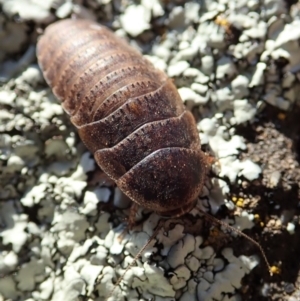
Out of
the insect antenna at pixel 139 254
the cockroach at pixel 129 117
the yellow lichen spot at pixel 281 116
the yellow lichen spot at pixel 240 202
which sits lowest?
the insect antenna at pixel 139 254

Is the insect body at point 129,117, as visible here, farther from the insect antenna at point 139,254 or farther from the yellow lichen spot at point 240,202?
the yellow lichen spot at point 240,202

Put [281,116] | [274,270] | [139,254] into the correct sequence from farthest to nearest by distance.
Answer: [281,116] → [274,270] → [139,254]

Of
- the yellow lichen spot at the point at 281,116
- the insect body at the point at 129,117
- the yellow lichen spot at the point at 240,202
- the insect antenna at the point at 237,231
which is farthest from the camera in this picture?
the yellow lichen spot at the point at 281,116

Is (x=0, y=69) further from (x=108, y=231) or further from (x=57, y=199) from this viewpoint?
(x=108, y=231)

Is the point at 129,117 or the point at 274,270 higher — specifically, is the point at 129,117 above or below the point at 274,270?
above

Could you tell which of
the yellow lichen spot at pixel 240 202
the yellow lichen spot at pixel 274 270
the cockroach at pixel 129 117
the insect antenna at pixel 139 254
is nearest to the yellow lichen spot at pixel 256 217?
the yellow lichen spot at pixel 240 202

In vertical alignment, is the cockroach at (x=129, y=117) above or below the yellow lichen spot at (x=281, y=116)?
above

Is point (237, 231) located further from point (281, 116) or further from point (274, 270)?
point (281, 116)

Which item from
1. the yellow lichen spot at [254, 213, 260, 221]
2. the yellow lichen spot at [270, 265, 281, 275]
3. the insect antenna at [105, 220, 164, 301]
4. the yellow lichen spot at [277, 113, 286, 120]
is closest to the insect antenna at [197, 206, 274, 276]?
the yellow lichen spot at [270, 265, 281, 275]

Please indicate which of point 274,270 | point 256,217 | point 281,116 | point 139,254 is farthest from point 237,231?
point 281,116

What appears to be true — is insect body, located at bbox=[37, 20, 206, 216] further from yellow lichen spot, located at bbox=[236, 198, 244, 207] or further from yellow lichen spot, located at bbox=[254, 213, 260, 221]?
yellow lichen spot, located at bbox=[254, 213, 260, 221]
